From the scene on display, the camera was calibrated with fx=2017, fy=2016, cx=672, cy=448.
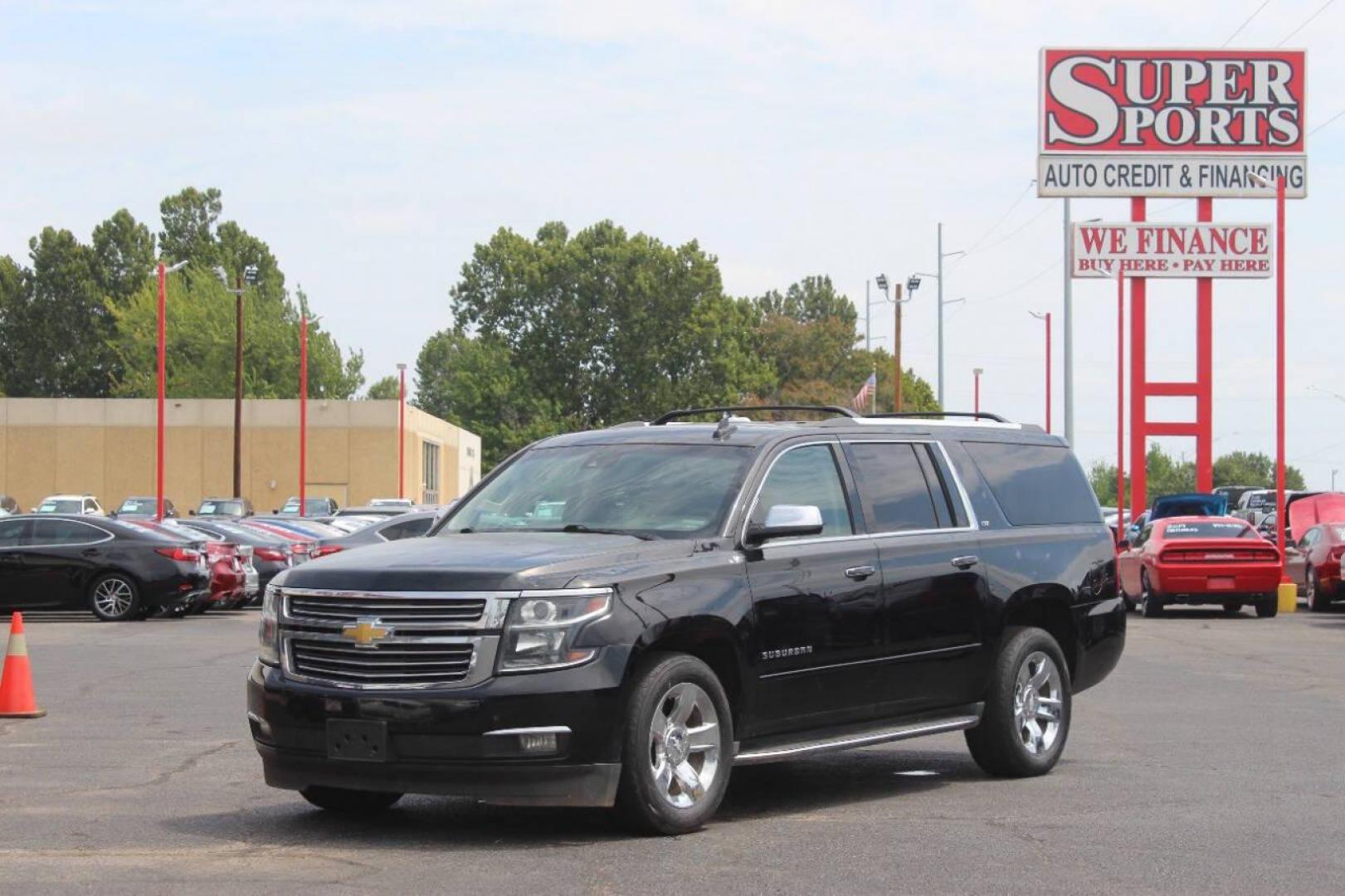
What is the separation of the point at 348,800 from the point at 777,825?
202cm

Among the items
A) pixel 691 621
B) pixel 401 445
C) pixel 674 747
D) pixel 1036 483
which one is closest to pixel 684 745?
pixel 674 747

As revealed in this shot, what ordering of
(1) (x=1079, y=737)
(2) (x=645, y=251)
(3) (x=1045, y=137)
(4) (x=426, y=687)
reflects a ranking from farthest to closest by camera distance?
1. (2) (x=645, y=251)
2. (3) (x=1045, y=137)
3. (1) (x=1079, y=737)
4. (4) (x=426, y=687)

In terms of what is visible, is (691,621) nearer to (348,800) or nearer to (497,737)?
(497,737)

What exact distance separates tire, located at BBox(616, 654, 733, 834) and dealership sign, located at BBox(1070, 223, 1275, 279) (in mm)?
35275

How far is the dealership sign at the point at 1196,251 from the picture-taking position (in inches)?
1690

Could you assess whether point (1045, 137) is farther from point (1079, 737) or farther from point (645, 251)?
point (645, 251)

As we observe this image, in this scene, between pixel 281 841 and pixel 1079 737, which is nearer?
pixel 281 841

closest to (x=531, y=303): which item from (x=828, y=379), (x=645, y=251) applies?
(x=645, y=251)

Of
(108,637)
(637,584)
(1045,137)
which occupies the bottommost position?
(108,637)

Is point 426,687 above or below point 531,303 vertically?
below

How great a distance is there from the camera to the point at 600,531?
9.47m

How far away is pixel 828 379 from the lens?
379 ft

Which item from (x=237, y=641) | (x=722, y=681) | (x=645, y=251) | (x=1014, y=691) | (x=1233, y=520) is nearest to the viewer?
(x=722, y=681)

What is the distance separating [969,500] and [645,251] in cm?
9338
